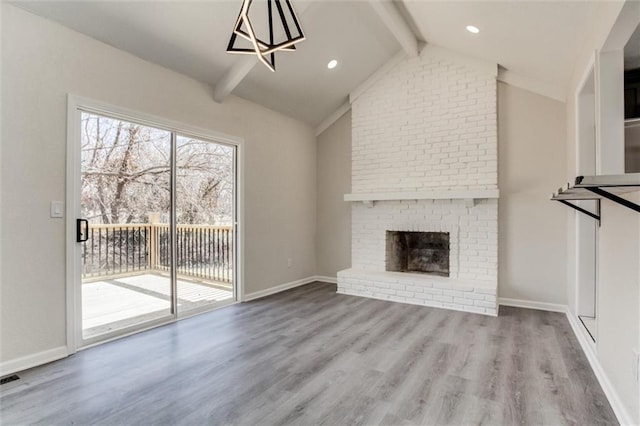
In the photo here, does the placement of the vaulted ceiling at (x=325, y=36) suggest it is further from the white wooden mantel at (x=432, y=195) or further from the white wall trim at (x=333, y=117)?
the white wooden mantel at (x=432, y=195)

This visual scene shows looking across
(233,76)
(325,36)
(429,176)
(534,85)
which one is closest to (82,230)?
(233,76)

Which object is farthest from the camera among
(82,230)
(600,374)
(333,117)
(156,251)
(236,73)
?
(333,117)

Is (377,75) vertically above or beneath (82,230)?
above

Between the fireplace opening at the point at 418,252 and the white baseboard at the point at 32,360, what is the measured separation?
3.84 meters

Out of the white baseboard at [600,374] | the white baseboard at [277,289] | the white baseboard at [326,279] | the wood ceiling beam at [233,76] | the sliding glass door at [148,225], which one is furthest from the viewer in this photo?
the white baseboard at [326,279]

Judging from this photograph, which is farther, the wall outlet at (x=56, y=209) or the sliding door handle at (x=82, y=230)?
the sliding door handle at (x=82, y=230)

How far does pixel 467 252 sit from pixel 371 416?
→ 3045mm

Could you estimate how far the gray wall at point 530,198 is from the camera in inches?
157

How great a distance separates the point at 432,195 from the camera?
4.40 metres

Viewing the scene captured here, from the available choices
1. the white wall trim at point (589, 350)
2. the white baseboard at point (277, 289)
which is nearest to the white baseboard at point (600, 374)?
Result: the white wall trim at point (589, 350)

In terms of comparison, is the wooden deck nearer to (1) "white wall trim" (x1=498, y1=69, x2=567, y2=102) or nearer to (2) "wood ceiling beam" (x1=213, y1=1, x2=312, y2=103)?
(2) "wood ceiling beam" (x1=213, y1=1, x2=312, y2=103)

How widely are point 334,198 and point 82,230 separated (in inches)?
142

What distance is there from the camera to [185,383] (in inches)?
89.6

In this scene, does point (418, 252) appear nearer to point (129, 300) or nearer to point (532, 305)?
point (532, 305)
